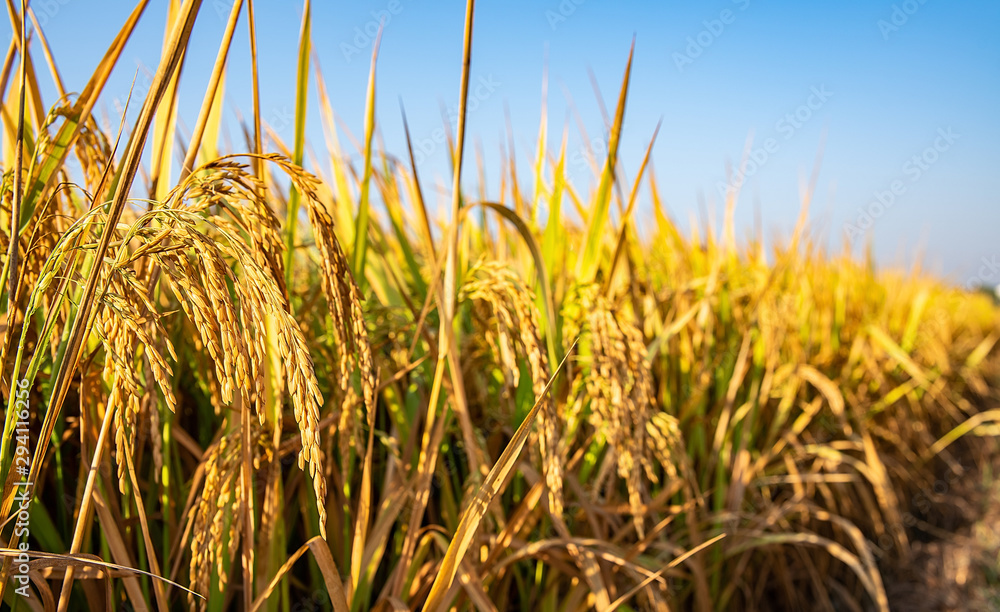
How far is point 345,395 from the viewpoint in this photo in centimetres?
73

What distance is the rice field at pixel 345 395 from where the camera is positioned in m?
0.47

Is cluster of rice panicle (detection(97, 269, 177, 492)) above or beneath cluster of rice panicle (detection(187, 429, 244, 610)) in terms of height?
above

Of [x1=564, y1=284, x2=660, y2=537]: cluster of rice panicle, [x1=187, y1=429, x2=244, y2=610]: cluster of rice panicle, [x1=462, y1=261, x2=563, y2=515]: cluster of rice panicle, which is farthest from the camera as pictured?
[x1=564, y1=284, x2=660, y2=537]: cluster of rice panicle

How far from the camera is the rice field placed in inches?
18.6

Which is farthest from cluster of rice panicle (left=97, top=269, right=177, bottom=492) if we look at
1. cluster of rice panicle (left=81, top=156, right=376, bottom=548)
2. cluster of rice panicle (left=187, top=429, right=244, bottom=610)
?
cluster of rice panicle (left=187, top=429, right=244, bottom=610)

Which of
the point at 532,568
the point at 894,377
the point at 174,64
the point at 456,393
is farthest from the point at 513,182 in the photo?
the point at 894,377

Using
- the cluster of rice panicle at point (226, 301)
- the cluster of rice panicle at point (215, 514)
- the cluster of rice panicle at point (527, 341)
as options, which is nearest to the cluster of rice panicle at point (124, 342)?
the cluster of rice panicle at point (226, 301)

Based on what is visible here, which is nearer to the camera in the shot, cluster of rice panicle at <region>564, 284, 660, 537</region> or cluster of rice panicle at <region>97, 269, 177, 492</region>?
cluster of rice panicle at <region>97, 269, 177, 492</region>

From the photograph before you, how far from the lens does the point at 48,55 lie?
29.6 inches

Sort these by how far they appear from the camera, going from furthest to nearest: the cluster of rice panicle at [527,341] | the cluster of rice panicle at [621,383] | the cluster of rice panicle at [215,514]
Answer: the cluster of rice panicle at [621,383] < the cluster of rice panicle at [527,341] < the cluster of rice panicle at [215,514]

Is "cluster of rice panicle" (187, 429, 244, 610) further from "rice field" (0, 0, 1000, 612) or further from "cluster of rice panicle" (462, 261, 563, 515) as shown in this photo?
"cluster of rice panicle" (462, 261, 563, 515)

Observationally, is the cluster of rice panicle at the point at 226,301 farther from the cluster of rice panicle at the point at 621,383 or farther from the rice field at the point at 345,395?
the cluster of rice panicle at the point at 621,383

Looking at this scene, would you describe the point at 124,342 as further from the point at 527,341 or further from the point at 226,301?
the point at 527,341

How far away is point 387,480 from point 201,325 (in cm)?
61
